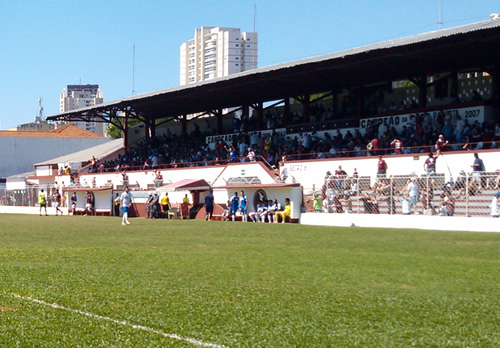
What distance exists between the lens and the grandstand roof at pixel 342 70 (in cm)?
3201

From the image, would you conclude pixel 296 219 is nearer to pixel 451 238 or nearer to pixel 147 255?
pixel 451 238

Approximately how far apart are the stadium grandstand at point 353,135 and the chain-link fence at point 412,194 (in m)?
0.04

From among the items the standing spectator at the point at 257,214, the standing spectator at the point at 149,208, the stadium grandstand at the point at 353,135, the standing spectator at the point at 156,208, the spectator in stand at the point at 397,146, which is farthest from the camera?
the standing spectator at the point at 149,208

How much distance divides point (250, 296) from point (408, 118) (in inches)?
1137

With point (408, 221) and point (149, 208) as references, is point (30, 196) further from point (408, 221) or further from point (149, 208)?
point (408, 221)

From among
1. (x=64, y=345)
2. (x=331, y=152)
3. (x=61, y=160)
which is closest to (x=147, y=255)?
(x=64, y=345)

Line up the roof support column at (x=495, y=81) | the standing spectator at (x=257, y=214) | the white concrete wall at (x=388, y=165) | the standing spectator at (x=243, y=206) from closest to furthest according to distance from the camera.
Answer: the white concrete wall at (x=388, y=165) < the standing spectator at (x=257, y=214) < the roof support column at (x=495, y=81) < the standing spectator at (x=243, y=206)

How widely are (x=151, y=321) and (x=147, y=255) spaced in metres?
7.37

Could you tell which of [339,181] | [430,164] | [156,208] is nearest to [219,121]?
[156,208]

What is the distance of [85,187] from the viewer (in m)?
50.2

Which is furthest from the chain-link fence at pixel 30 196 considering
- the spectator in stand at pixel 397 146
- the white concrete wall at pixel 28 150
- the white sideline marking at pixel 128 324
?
the white sideline marking at pixel 128 324

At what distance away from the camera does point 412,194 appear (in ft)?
88.3

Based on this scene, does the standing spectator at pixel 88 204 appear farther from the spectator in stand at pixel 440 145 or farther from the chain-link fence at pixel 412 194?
the spectator in stand at pixel 440 145

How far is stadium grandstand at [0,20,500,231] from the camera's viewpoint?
28.3m
